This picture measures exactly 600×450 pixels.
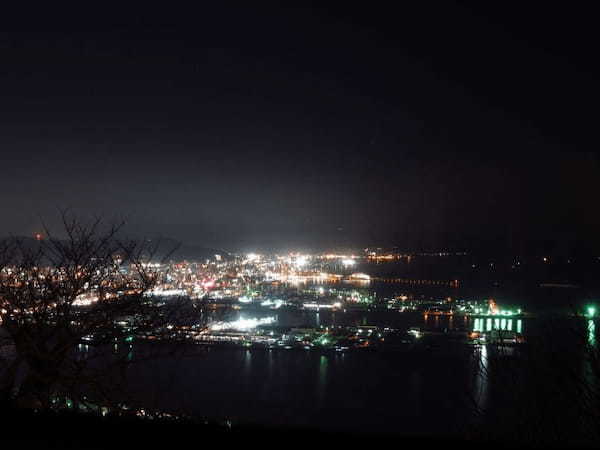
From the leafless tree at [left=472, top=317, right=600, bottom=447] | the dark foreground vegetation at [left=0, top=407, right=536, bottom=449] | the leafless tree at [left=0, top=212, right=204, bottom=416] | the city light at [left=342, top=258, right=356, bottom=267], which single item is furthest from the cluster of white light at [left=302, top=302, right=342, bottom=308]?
the city light at [left=342, top=258, right=356, bottom=267]

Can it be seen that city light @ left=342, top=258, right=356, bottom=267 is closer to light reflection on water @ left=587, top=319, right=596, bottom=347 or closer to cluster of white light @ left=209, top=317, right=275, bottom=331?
cluster of white light @ left=209, top=317, right=275, bottom=331

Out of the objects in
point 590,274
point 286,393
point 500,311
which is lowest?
point 286,393

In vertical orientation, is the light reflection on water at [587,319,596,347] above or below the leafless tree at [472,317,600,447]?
above

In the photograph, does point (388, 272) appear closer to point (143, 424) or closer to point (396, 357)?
point (396, 357)

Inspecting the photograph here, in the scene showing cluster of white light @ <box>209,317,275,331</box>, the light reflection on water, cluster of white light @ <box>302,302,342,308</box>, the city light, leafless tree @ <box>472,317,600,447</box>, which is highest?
the city light

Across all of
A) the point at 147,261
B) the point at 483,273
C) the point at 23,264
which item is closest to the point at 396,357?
the point at 147,261

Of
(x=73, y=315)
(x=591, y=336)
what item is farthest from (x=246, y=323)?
(x=591, y=336)

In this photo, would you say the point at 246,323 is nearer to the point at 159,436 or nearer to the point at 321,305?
the point at 321,305

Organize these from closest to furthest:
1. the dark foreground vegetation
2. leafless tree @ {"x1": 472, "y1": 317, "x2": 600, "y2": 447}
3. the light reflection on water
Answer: the dark foreground vegetation < leafless tree @ {"x1": 472, "y1": 317, "x2": 600, "y2": 447} < the light reflection on water
